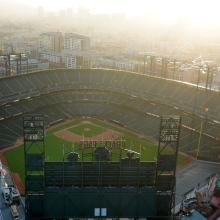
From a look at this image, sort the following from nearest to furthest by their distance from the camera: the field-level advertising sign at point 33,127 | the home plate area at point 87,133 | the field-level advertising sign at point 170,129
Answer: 1. the field-level advertising sign at point 33,127
2. the field-level advertising sign at point 170,129
3. the home plate area at point 87,133

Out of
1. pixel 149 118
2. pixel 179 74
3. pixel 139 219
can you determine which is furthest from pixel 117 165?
pixel 179 74

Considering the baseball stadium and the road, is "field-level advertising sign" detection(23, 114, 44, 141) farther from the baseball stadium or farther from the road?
the road

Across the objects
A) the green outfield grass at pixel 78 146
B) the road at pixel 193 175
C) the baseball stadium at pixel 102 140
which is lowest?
the road at pixel 193 175

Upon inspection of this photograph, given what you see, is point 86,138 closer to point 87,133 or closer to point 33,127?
point 87,133

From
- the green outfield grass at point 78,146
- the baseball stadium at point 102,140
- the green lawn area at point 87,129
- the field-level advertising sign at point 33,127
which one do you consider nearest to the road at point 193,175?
the baseball stadium at point 102,140

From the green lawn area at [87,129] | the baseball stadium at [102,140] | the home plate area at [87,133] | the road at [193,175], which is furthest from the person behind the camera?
the green lawn area at [87,129]

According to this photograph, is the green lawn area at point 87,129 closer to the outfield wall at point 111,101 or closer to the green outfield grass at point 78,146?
the green outfield grass at point 78,146

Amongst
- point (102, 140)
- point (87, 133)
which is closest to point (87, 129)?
point (87, 133)

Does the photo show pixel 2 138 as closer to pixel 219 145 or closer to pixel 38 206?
pixel 38 206
